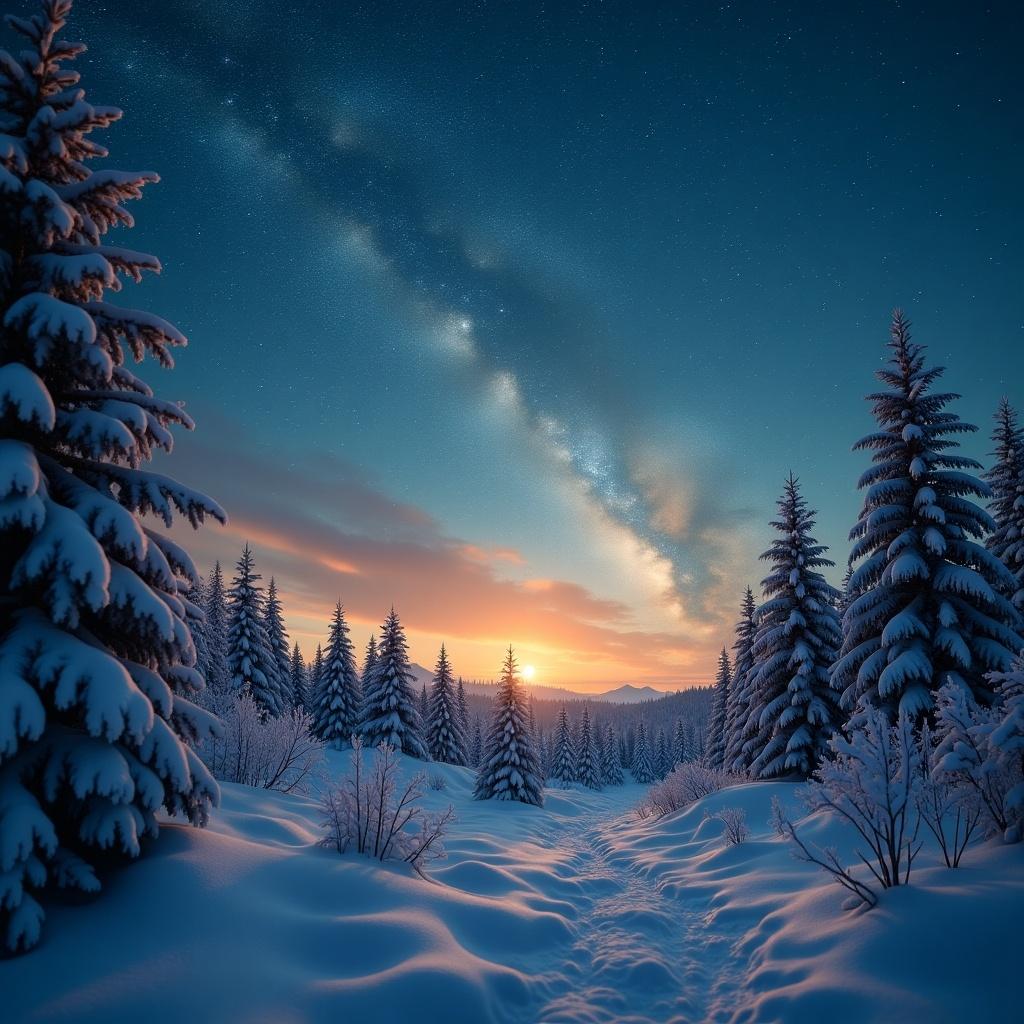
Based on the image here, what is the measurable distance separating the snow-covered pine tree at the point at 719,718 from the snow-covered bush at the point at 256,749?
30528 millimetres

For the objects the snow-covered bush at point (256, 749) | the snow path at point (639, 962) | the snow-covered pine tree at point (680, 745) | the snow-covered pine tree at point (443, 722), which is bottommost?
the snow-covered pine tree at point (680, 745)

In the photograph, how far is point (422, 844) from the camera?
326 inches

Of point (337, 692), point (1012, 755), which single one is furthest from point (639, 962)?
point (337, 692)

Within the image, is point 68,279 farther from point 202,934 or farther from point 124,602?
point 202,934

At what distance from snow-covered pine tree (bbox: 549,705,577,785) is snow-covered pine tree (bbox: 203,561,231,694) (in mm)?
33609

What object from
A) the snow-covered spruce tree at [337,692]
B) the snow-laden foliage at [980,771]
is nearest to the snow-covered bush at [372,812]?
the snow-laden foliage at [980,771]

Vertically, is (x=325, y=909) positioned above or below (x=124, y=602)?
below

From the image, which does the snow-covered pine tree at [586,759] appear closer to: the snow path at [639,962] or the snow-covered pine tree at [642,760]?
the snow-covered pine tree at [642,760]

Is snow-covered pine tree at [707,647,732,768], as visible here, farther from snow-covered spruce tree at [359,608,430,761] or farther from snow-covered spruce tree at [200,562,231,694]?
snow-covered spruce tree at [200,562,231,694]

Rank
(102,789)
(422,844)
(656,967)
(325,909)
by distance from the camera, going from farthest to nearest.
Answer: (422,844) → (656,967) → (325,909) → (102,789)

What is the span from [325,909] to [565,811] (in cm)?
2892

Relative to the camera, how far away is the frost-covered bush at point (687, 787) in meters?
20.7

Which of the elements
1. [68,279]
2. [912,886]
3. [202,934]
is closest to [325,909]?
[202,934]

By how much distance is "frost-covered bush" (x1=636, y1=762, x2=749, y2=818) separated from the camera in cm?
2072
